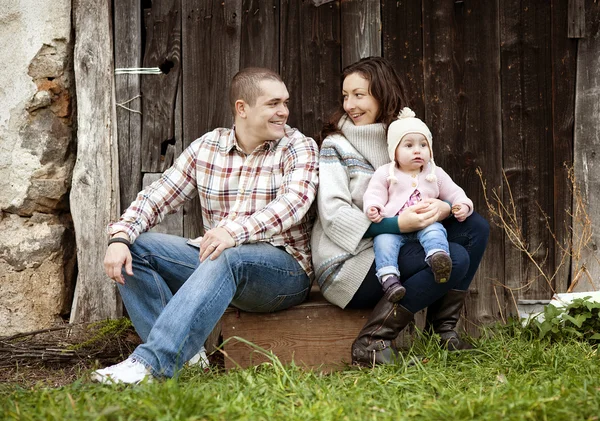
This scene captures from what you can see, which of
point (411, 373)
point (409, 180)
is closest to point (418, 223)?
point (409, 180)

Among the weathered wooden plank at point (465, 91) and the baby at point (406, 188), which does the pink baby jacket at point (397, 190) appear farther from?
the weathered wooden plank at point (465, 91)

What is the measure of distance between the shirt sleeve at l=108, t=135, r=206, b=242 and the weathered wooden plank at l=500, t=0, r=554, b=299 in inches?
70.4

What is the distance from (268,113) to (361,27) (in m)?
0.90

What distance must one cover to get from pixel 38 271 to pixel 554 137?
3.04 metres

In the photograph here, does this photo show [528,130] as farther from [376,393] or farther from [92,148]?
[92,148]

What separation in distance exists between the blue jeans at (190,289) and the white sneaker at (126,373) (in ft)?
0.10

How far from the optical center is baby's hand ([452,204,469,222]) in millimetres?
3305

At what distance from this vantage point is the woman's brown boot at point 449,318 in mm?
3326

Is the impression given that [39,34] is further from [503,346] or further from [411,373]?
[503,346]

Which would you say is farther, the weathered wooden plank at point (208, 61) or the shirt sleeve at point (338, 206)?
the weathered wooden plank at point (208, 61)

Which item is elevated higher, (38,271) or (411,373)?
(38,271)

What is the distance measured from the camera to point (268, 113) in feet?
11.3

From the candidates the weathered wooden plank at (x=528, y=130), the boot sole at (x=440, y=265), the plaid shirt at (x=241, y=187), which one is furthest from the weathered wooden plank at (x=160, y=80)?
the weathered wooden plank at (x=528, y=130)

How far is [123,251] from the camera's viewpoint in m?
3.17
